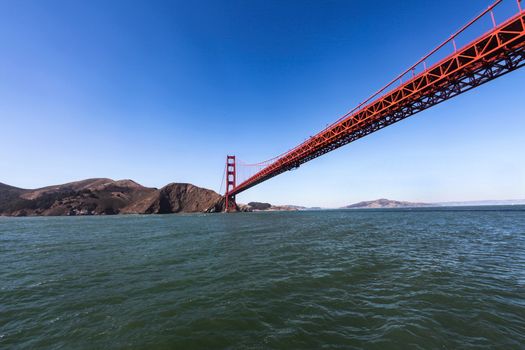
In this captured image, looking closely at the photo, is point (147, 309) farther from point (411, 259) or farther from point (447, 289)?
point (411, 259)

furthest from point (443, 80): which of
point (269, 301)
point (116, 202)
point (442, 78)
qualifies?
point (116, 202)

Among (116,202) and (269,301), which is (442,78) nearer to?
(269,301)

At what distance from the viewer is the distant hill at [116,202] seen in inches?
3386

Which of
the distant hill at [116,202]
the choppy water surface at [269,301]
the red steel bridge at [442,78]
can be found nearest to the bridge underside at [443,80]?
the red steel bridge at [442,78]

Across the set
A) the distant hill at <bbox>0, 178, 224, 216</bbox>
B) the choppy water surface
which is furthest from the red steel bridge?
the distant hill at <bbox>0, 178, 224, 216</bbox>

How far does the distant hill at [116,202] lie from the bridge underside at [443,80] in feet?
213

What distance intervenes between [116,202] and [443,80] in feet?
382

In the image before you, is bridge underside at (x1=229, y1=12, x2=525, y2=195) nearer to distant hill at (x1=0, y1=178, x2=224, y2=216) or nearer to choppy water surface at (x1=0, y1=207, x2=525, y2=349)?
choppy water surface at (x1=0, y1=207, x2=525, y2=349)

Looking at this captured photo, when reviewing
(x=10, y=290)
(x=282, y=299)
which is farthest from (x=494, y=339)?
(x=10, y=290)

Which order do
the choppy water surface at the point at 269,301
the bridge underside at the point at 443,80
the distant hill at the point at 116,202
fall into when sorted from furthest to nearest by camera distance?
the distant hill at the point at 116,202, the bridge underside at the point at 443,80, the choppy water surface at the point at 269,301

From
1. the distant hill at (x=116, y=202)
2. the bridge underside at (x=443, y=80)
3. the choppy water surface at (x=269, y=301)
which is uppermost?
the bridge underside at (x=443, y=80)

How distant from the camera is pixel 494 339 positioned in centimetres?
392

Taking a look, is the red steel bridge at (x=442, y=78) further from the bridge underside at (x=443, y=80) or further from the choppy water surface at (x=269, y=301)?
the choppy water surface at (x=269, y=301)

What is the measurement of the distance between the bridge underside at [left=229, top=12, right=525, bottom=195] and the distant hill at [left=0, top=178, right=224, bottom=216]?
6481 cm
